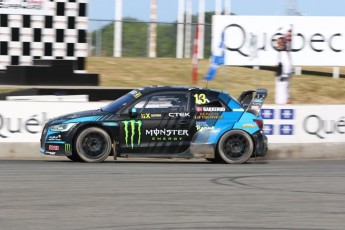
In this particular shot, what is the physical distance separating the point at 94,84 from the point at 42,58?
1.61 meters

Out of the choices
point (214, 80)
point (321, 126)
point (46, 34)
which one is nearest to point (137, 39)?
point (214, 80)

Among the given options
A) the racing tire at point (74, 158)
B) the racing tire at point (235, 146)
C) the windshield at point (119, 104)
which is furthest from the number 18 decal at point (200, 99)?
the racing tire at point (74, 158)

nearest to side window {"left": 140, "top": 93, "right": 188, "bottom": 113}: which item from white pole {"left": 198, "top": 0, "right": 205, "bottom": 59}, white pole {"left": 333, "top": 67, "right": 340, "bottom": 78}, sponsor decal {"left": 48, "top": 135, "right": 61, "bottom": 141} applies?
sponsor decal {"left": 48, "top": 135, "right": 61, "bottom": 141}

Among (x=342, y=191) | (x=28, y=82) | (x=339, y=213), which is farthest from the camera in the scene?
(x=28, y=82)

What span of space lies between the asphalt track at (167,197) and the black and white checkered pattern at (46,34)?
963cm

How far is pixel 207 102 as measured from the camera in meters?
13.0

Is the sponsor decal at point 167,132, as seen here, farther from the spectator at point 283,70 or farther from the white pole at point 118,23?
the white pole at point 118,23

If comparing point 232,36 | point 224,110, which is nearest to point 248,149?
point 224,110

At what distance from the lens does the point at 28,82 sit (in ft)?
67.5

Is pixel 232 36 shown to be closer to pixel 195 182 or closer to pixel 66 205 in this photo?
pixel 195 182

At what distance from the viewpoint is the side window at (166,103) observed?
42.0 feet

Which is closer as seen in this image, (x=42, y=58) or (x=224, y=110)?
(x=224, y=110)

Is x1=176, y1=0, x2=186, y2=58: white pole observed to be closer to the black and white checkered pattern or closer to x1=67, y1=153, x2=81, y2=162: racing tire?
the black and white checkered pattern

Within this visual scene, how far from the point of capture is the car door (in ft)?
41.3
